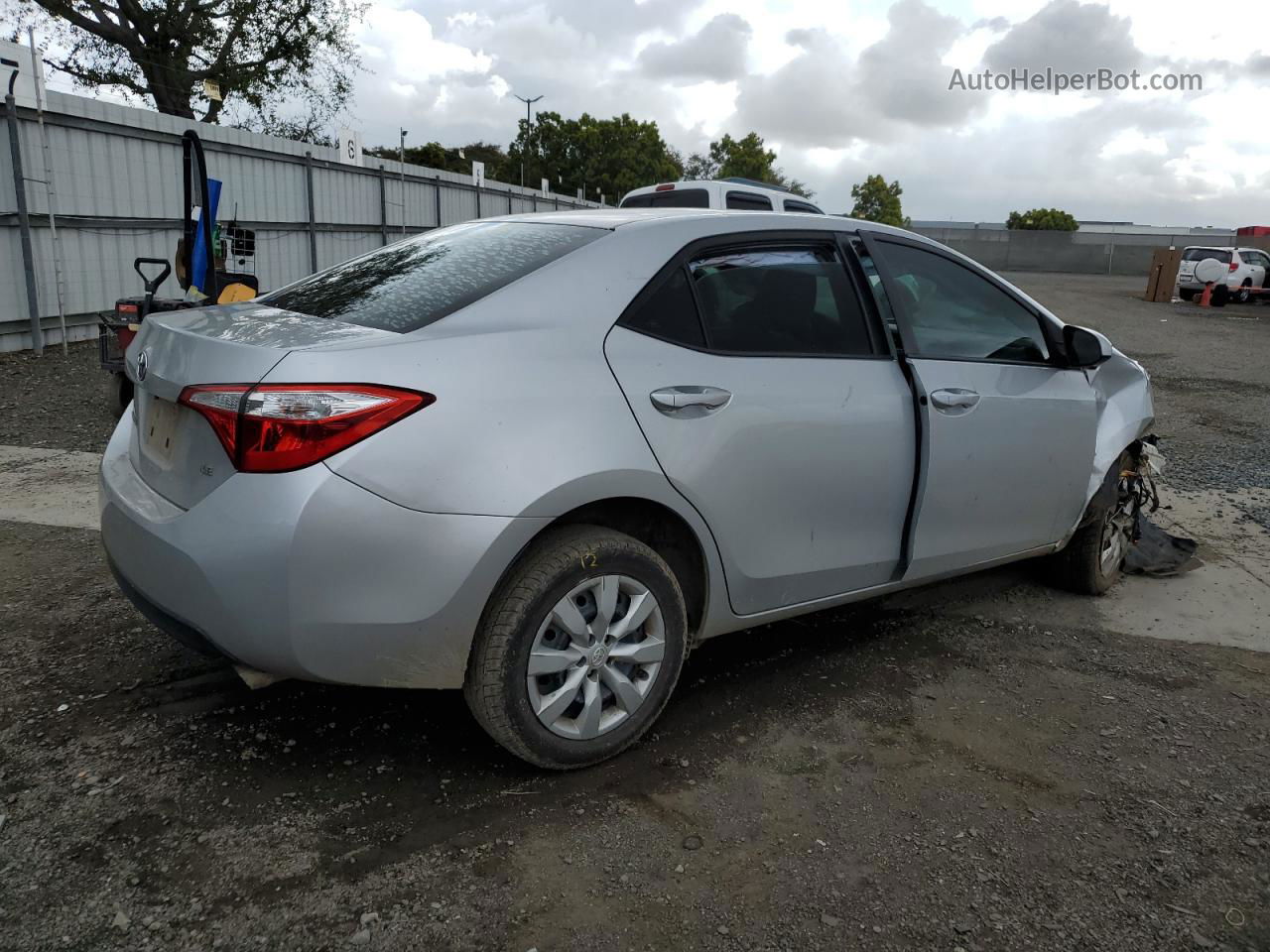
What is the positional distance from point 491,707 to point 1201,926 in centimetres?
177

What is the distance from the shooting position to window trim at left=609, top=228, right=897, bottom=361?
2.96 metres

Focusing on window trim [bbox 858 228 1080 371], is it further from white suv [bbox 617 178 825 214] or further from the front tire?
white suv [bbox 617 178 825 214]

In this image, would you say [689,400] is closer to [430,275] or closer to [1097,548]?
[430,275]

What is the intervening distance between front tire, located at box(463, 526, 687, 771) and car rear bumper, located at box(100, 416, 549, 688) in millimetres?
92

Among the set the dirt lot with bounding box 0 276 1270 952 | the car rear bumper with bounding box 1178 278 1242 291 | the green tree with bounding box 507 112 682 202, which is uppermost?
the green tree with bounding box 507 112 682 202

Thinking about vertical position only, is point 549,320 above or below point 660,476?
above

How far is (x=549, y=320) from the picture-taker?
9.10 ft

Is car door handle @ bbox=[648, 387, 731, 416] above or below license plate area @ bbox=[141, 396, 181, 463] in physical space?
above

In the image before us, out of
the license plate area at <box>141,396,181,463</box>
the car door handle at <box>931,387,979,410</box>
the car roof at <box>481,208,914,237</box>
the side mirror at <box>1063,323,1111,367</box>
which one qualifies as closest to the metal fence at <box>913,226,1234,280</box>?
the side mirror at <box>1063,323,1111,367</box>

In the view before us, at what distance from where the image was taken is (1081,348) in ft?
13.2

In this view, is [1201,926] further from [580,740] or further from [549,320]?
[549,320]

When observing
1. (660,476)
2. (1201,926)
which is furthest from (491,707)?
(1201,926)

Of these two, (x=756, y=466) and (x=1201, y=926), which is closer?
(x=1201, y=926)

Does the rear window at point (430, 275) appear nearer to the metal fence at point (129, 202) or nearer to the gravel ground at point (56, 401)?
the gravel ground at point (56, 401)
